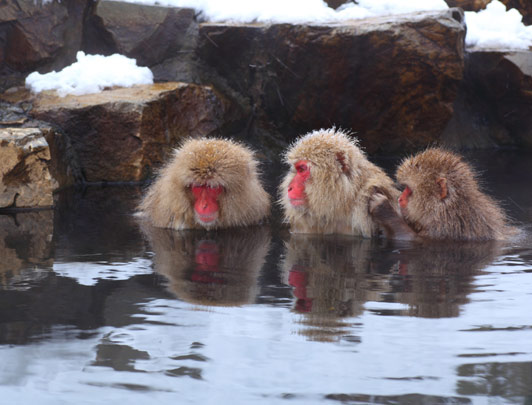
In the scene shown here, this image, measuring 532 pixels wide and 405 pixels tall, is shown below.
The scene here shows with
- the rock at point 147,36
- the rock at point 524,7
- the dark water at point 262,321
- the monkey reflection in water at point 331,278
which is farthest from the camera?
the rock at point 524,7

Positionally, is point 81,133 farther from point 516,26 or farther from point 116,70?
point 516,26

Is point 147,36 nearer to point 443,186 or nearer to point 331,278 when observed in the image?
point 443,186

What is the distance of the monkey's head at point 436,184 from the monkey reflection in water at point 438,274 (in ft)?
0.75

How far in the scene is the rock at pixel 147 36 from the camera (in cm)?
871

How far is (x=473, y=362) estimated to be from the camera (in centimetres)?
238

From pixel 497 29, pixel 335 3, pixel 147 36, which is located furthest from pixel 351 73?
pixel 497 29

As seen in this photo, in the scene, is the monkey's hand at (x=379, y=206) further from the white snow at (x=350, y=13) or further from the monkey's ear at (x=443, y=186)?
the white snow at (x=350, y=13)

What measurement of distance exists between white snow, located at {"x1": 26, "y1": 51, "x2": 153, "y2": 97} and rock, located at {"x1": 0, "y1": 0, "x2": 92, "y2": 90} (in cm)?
45

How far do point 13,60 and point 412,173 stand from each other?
5589 mm

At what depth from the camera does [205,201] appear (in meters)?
4.83

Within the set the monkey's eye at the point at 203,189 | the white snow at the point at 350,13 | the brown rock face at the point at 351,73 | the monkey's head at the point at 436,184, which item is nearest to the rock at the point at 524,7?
the white snow at the point at 350,13

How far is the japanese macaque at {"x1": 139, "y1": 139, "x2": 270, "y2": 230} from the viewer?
475cm

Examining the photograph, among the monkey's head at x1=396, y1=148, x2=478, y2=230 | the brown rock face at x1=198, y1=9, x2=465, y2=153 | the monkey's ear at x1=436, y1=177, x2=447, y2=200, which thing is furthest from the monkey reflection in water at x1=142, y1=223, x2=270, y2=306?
the brown rock face at x1=198, y1=9, x2=465, y2=153

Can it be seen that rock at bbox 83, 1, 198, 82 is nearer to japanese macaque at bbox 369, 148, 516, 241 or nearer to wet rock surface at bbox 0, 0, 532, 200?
wet rock surface at bbox 0, 0, 532, 200
